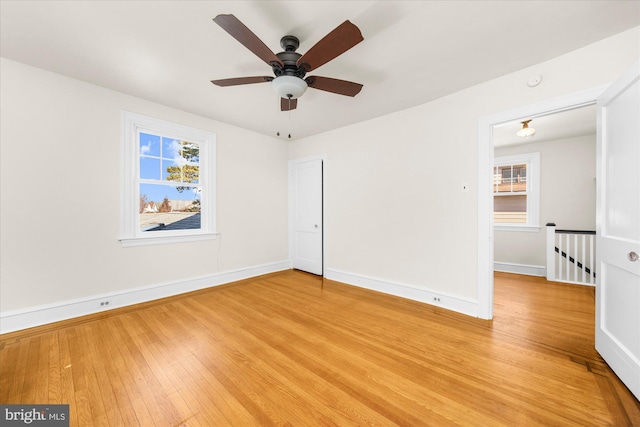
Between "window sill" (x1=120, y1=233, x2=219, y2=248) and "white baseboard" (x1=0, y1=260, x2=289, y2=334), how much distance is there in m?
0.59

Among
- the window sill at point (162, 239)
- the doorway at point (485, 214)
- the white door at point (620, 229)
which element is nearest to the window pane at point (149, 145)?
the window sill at point (162, 239)

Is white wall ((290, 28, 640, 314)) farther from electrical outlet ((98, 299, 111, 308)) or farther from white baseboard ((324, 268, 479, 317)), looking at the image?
electrical outlet ((98, 299, 111, 308))

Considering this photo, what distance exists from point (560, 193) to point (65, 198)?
7740 mm

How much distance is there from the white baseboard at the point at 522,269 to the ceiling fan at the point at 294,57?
16.2ft

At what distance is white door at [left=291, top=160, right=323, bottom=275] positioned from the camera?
4617 mm

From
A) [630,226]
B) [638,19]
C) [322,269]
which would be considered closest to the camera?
[630,226]

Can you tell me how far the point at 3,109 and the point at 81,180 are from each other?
850 millimetres

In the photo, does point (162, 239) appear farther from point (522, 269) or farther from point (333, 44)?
point (522, 269)

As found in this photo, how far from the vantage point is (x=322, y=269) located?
4.54 metres

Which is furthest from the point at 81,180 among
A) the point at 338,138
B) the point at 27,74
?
the point at 338,138

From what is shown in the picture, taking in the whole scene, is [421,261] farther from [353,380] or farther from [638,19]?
[638,19]

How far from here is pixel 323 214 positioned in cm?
452

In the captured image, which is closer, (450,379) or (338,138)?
(450,379)

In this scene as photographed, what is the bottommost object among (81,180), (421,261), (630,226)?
(421,261)
